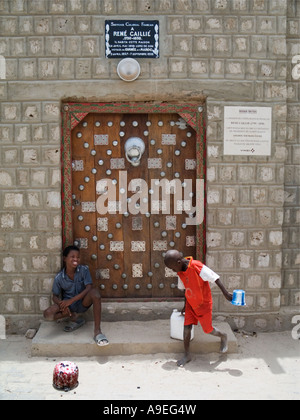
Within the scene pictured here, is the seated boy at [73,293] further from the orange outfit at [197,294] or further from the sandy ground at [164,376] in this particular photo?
the orange outfit at [197,294]

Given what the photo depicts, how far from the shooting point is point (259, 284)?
479cm

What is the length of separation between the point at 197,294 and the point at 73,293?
4.50 feet

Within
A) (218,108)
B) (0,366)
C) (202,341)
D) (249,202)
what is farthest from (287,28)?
(0,366)

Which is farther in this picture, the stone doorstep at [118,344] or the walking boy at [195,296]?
the stone doorstep at [118,344]

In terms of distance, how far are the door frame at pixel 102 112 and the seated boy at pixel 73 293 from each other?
38 centimetres

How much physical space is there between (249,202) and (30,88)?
270 cm

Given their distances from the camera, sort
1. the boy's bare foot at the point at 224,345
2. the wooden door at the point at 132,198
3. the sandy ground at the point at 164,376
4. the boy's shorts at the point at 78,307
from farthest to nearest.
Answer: the wooden door at the point at 132,198 → the boy's shorts at the point at 78,307 → the boy's bare foot at the point at 224,345 → the sandy ground at the point at 164,376

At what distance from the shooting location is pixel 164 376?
12.5 feet

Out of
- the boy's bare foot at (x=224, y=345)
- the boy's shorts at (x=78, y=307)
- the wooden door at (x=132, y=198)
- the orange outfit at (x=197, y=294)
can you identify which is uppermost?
the wooden door at (x=132, y=198)

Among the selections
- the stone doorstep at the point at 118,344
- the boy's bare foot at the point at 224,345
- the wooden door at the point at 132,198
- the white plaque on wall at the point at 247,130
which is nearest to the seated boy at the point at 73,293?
the stone doorstep at the point at 118,344

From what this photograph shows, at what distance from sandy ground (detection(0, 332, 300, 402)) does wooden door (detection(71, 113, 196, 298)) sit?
1.03 m

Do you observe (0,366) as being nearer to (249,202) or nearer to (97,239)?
(97,239)

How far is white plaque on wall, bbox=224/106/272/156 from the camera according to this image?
4.67 meters

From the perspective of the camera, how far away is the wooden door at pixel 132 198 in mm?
4840
